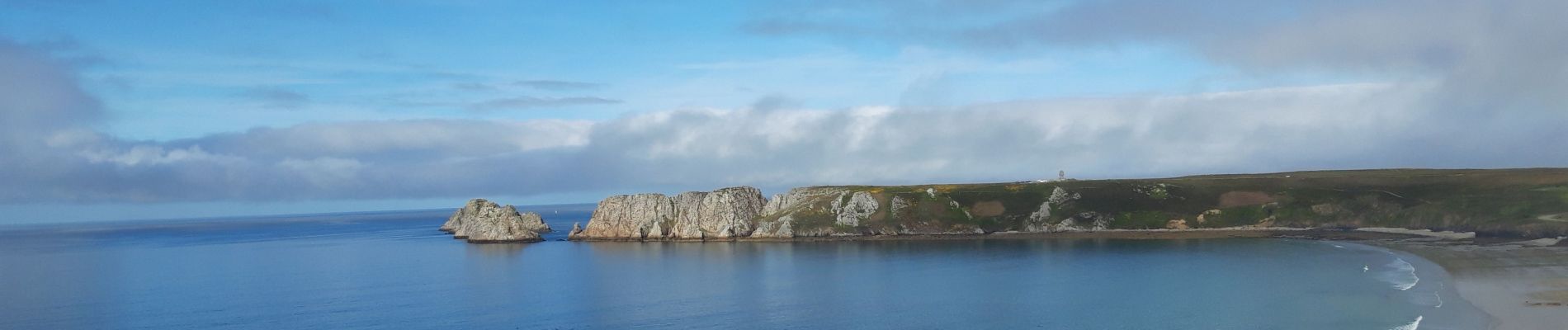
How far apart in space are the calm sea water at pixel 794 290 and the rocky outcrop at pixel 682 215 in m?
20.5

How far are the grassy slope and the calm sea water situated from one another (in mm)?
12556

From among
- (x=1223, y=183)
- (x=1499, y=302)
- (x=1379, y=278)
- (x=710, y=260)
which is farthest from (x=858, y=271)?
(x=1223, y=183)

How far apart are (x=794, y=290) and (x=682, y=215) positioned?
77.0 metres

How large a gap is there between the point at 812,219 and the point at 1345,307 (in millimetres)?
93416

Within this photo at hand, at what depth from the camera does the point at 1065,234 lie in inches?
5389

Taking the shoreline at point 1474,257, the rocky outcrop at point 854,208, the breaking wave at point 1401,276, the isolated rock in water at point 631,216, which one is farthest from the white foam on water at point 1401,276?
the isolated rock in water at point 631,216

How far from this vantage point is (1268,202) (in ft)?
447

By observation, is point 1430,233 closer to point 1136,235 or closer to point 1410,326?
point 1136,235

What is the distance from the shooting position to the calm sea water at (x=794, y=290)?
63062 millimetres

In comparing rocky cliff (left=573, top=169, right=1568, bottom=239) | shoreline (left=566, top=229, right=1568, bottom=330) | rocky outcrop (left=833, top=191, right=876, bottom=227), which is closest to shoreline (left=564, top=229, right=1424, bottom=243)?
shoreline (left=566, top=229, right=1568, bottom=330)

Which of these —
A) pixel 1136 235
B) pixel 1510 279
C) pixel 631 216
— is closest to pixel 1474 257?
pixel 1510 279

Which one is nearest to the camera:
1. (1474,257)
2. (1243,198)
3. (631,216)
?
(1474,257)

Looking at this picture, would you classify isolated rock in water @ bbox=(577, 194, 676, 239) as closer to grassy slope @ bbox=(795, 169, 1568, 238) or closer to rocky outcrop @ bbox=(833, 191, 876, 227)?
grassy slope @ bbox=(795, 169, 1568, 238)

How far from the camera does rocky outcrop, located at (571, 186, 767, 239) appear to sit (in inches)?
6088
